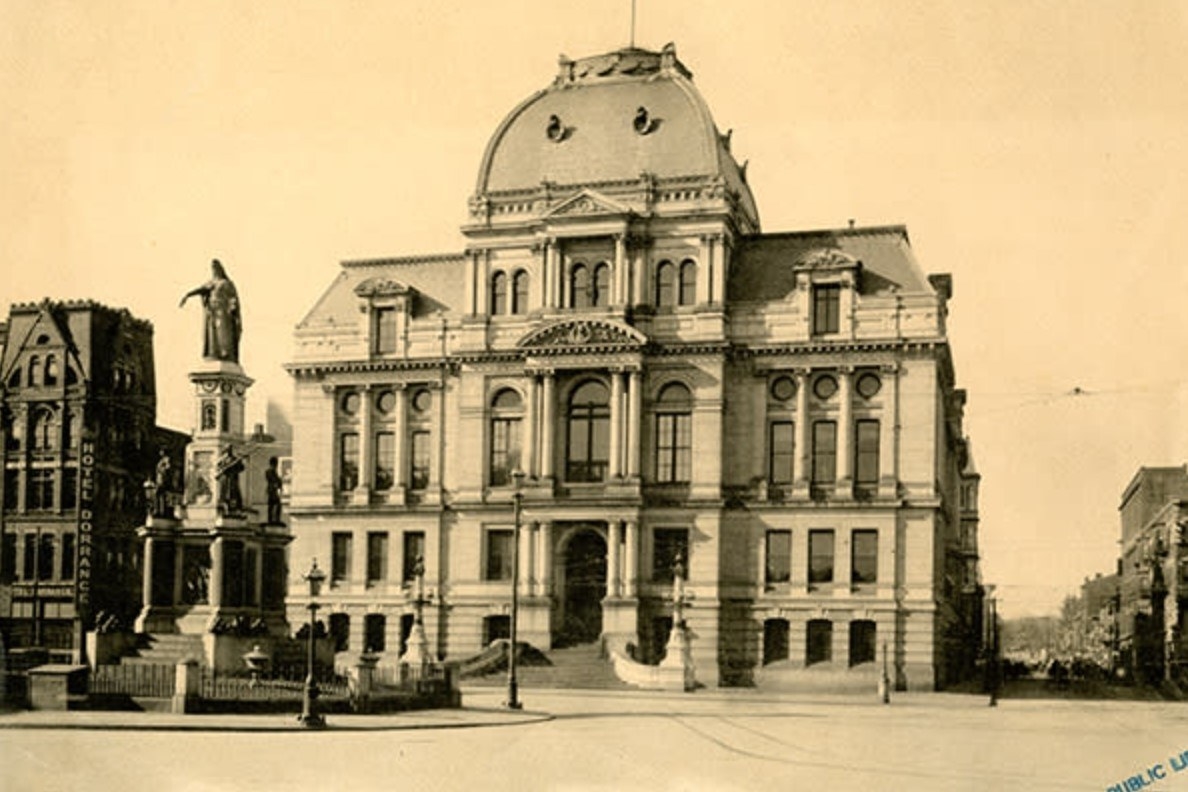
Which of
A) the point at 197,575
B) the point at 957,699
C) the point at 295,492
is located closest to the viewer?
the point at 197,575

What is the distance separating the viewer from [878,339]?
59.1 meters

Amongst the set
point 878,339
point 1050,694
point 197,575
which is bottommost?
point 1050,694

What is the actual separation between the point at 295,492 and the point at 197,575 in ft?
84.8

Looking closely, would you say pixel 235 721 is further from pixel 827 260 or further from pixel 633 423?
pixel 827 260

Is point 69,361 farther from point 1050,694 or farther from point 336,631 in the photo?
point 1050,694

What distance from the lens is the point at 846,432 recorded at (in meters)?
59.3

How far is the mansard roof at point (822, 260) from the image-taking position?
59.8 metres

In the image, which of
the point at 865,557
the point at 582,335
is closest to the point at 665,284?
the point at 582,335

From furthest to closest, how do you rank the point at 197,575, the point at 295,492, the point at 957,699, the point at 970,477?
the point at 970,477 → the point at 295,492 → the point at 957,699 → the point at 197,575

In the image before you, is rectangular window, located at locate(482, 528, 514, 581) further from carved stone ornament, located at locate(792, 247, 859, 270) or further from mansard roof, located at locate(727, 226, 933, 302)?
carved stone ornament, located at locate(792, 247, 859, 270)

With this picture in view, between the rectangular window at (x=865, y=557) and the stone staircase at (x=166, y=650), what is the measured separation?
26510 millimetres

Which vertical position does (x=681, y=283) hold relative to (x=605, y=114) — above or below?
below

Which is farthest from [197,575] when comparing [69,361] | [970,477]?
[970,477]

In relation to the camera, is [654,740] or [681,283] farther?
[681,283]
